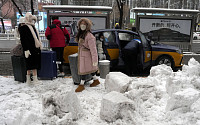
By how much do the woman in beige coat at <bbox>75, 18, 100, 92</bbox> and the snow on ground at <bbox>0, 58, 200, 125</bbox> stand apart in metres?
0.58

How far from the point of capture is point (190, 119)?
2818 millimetres

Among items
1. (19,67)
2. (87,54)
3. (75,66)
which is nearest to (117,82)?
(87,54)

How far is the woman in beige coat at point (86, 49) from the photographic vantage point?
4492 mm

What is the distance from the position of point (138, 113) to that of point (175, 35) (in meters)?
9.93

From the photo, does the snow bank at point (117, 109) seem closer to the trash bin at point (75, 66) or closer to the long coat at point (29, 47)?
the trash bin at point (75, 66)

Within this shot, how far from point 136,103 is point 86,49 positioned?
6.08 feet

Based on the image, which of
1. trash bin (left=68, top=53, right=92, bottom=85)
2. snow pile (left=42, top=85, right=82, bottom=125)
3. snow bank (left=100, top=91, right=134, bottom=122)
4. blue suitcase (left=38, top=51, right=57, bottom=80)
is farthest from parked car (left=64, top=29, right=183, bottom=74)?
snow pile (left=42, top=85, right=82, bottom=125)

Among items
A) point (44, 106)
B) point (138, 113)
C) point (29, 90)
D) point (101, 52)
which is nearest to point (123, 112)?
point (138, 113)

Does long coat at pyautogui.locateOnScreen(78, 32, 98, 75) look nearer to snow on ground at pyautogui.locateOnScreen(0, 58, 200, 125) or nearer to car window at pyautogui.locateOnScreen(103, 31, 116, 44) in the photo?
snow on ground at pyautogui.locateOnScreen(0, 58, 200, 125)

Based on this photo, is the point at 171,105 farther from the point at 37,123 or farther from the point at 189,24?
the point at 189,24

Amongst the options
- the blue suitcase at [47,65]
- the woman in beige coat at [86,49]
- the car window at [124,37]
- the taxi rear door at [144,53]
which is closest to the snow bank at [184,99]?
the woman in beige coat at [86,49]

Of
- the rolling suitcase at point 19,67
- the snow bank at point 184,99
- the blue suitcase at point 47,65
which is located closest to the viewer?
the snow bank at point 184,99

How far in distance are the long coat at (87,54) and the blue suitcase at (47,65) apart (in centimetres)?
133

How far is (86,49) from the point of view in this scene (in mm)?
4613
